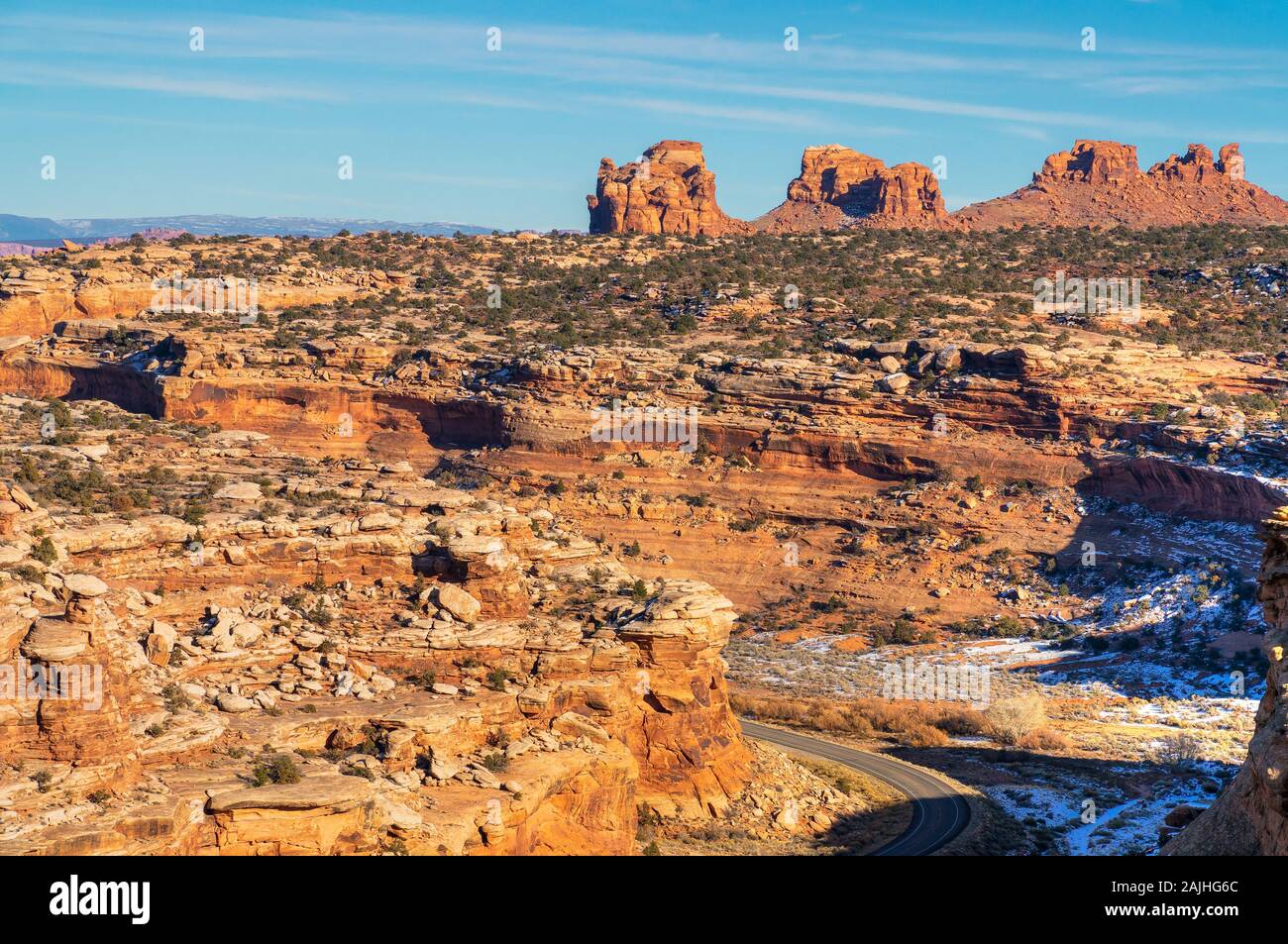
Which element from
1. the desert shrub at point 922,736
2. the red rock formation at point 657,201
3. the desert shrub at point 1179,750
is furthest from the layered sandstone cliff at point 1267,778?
the red rock formation at point 657,201

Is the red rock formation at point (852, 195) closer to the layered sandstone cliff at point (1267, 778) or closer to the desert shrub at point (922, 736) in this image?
the desert shrub at point (922, 736)

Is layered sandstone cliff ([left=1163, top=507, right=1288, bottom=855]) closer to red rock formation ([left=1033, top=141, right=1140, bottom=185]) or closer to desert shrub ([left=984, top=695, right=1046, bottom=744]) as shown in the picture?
desert shrub ([left=984, top=695, right=1046, bottom=744])

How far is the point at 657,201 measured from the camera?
395 ft

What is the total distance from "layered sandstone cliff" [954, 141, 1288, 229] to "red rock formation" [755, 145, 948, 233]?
4034 millimetres

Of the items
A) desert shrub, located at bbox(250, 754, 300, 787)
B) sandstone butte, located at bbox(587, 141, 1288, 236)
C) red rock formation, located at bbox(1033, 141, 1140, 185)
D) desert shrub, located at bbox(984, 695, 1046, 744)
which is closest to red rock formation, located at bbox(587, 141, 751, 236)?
sandstone butte, located at bbox(587, 141, 1288, 236)

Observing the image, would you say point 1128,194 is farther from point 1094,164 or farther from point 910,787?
point 910,787

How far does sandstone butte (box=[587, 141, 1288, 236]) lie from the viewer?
12075 cm

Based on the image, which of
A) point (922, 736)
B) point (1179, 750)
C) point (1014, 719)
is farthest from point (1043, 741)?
point (1179, 750)

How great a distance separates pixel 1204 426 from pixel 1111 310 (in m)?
17.5

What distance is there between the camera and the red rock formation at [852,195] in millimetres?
129500

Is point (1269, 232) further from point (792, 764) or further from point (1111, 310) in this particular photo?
point (792, 764)

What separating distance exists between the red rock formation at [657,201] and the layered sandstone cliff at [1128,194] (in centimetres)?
2358

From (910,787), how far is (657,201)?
86432mm

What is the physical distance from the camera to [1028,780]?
41500 mm
